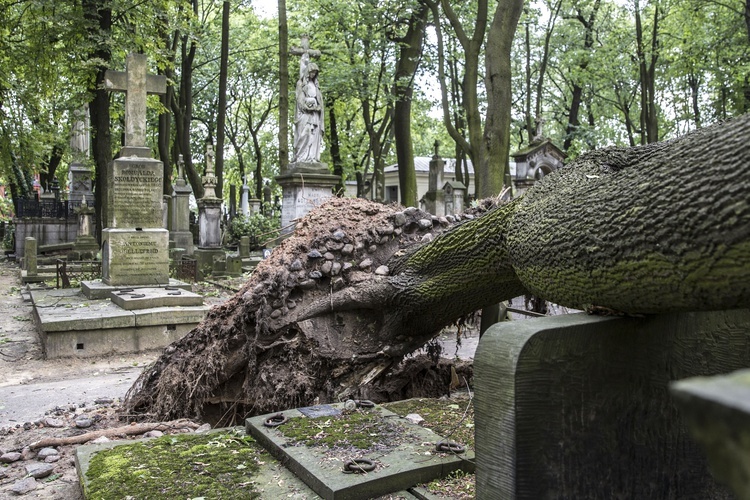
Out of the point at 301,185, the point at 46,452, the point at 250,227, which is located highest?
the point at 301,185

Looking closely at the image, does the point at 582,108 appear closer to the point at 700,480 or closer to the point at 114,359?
the point at 114,359

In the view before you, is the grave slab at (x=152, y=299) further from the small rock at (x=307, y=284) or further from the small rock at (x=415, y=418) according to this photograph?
the small rock at (x=415, y=418)

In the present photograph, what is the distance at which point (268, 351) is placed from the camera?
15.7ft

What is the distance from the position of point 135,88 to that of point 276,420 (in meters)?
9.92

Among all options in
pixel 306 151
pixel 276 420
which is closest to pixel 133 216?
pixel 306 151

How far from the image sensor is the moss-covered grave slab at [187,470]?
297 centimetres

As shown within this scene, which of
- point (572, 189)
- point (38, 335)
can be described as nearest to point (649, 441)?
point (572, 189)

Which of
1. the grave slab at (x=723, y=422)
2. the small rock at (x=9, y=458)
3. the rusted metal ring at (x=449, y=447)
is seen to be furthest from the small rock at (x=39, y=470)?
the grave slab at (x=723, y=422)

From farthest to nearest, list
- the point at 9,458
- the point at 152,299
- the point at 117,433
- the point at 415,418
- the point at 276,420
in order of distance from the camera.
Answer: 1. the point at 152,299
2. the point at 117,433
3. the point at 9,458
4. the point at 415,418
5. the point at 276,420

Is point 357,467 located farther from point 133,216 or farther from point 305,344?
point 133,216

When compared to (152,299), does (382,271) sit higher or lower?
higher

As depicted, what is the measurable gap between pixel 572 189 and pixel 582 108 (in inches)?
1365

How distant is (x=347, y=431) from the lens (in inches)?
142

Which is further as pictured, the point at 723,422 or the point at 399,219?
the point at 399,219
